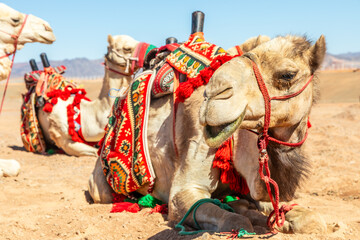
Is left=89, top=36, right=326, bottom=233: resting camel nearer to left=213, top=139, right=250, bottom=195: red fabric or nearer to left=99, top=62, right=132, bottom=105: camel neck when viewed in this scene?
left=213, top=139, right=250, bottom=195: red fabric

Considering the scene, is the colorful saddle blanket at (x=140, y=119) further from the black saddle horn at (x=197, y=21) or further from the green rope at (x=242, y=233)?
the green rope at (x=242, y=233)

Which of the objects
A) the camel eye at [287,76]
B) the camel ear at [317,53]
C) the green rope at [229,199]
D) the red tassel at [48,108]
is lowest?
the red tassel at [48,108]

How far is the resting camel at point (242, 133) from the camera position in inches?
91.1

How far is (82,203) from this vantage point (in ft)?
14.5

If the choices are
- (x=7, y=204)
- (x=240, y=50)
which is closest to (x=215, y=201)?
(x=240, y=50)

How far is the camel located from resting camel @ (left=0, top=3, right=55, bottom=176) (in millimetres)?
1059

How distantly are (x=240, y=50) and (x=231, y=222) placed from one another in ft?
4.88

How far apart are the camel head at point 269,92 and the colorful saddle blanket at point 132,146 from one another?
1174mm

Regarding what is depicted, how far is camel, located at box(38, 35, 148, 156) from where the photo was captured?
24.0ft

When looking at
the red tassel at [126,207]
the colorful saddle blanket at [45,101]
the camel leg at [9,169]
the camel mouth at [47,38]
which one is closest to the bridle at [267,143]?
the red tassel at [126,207]

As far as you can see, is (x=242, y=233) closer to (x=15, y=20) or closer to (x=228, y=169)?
(x=228, y=169)

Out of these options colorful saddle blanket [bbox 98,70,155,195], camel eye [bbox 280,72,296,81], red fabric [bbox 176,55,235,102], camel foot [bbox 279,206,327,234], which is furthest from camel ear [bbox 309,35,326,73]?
colorful saddle blanket [bbox 98,70,155,195]

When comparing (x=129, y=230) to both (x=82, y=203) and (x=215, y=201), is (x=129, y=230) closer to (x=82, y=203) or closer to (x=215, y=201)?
(x=215, y=201)

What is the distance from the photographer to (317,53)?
100 inches
